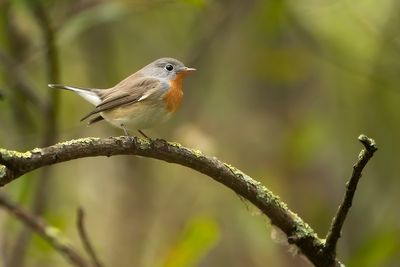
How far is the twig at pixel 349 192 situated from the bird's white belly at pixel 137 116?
136cm

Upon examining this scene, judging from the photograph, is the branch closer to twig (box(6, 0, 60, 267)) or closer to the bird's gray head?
the bird's gray head

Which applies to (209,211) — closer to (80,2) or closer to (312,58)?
(312,58)

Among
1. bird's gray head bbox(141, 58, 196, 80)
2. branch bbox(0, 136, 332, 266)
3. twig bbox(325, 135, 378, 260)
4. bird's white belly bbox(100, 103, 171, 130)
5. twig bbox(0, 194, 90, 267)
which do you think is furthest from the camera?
bird's gray head bbox(141, 58, 196, 80)

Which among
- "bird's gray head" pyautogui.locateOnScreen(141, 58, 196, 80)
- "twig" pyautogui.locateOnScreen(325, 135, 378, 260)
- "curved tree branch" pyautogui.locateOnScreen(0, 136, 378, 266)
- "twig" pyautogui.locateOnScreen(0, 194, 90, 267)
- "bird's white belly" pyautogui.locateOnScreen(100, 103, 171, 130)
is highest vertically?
"bird's gray head" pyautogui.locateOnScreen(141, 58, 196, 80)

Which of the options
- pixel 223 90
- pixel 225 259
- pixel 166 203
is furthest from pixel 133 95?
pixel 223 90

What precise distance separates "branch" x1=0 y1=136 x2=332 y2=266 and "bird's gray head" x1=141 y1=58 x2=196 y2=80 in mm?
1498

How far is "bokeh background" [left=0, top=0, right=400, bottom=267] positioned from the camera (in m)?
5.25

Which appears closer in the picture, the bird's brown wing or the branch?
the branch

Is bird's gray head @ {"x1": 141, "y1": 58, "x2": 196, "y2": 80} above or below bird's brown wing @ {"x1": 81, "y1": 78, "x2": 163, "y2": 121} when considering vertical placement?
above

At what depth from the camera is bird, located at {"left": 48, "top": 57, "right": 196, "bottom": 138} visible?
3.47 metres

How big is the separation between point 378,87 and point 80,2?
2.33 metres

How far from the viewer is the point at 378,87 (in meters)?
5.59

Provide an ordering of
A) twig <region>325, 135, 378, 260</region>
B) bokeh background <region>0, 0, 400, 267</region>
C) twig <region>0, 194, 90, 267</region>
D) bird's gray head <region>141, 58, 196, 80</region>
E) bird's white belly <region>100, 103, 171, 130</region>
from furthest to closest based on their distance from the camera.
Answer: bokeh background <region>0, 0, 400, 267</region> → bird's gray head <region>141, 58, 196, 80</region> → bird's white belly <region>100, 103, 171, 130</region> → twig <region>0, 194, 90, 267</region> → twig <region>325, 135, 378, 260</region>

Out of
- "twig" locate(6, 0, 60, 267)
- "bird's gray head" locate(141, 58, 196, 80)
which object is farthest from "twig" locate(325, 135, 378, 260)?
"twig" locate(6, 0, 60, 267)
